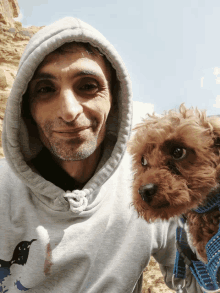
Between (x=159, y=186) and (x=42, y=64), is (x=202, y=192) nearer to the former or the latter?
(x=159, y=186)

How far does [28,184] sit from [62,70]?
0.74 m

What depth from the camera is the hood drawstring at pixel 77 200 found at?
1275mm

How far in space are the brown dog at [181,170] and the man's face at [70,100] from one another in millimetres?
514

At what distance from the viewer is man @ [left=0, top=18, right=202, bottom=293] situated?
126 centimetres

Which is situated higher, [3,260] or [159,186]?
[159,186]

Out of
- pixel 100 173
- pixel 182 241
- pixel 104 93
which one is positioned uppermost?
pixel 104 93

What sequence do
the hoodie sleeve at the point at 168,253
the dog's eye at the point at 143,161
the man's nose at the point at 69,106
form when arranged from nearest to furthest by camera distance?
the dog's eye at the point at 143,161, the man's nose at the point at 69,106, the hoodie sleeve at the point at 168,253

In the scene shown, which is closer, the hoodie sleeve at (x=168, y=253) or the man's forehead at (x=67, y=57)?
the man's forehead at (x=67, y=57)

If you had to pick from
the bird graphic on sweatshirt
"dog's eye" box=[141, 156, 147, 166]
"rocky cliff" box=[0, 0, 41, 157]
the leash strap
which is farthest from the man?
"rocky cliff" box=[0, 0, 41, 157]

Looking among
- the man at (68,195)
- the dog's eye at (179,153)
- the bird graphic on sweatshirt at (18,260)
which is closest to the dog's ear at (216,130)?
the dog's eye at (179,153)

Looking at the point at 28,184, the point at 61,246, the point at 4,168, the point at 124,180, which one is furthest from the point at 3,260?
the point at 124,180

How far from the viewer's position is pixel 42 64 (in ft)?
4.25

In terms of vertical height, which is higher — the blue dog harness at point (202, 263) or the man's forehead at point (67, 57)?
the man's forehead at point (67, 57)

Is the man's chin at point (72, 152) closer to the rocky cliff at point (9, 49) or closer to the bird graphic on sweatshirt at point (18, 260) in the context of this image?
the bird graphic on sweatshirt at point (18, 260)
